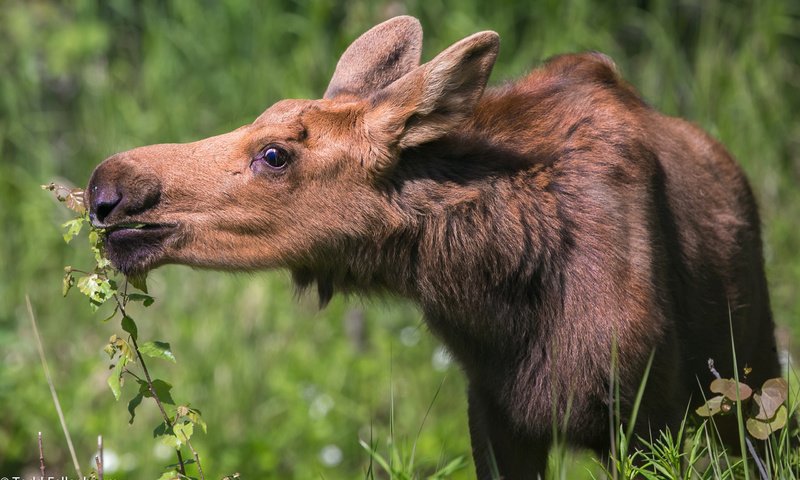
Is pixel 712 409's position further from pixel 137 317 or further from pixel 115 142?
pixel 115 142

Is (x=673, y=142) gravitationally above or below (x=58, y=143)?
above

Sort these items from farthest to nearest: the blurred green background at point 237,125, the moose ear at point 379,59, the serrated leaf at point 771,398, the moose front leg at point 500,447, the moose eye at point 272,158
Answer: the blurred green background at point 237,125, the moose ear at point 379,59, the moose front leg at point 500,447, the moose eye at point 272,158, the serrated leaf at point 771,398

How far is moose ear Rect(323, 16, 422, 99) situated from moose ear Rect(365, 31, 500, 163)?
47 cm

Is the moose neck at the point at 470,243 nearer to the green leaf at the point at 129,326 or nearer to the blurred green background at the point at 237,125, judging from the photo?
the green leaf at the point at 129,326

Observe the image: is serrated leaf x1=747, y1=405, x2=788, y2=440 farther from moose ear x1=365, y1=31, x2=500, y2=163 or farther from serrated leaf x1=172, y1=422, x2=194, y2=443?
serrated leaf x1=172, y1=422, x2=194, y2=443

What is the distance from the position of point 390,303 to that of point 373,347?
11.3ft

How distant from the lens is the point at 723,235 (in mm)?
4684

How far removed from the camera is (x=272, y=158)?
13.5ft

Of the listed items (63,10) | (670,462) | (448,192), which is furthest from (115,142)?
(670,462)

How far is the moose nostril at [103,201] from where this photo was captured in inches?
154

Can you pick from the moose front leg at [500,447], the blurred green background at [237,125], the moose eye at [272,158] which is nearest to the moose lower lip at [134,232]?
the moose eye at [272,158]

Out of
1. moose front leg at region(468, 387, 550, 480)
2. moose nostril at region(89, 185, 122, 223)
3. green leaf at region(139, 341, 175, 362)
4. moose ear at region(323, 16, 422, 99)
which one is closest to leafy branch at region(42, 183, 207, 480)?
green leaf at region(139, 341, 175, 362)

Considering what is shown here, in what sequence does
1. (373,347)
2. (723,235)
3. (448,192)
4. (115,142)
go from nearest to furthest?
(448,192) < (723,235) < (373,347) < (115,142)

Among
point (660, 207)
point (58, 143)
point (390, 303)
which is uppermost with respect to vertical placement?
point (660, 207)
